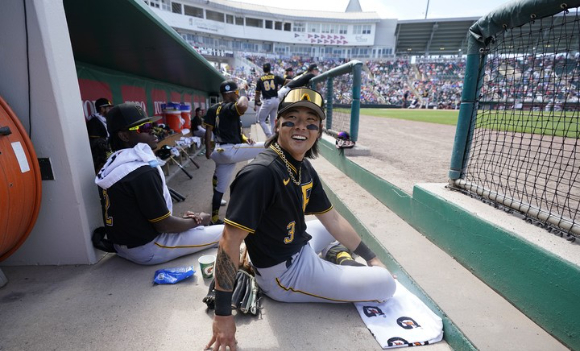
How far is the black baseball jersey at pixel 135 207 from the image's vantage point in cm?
225

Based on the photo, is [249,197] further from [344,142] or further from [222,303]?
[344,142]

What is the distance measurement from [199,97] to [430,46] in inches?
2082

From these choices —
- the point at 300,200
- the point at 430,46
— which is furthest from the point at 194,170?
the point at 430,46

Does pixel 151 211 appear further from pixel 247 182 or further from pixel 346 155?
pixel 346 155

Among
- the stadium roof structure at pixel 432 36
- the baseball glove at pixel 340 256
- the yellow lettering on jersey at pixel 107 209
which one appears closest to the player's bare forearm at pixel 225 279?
the baseball glove at pixel 340 256

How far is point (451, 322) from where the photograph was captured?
1778 mm

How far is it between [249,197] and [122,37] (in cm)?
331

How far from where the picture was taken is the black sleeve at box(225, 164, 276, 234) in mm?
1545

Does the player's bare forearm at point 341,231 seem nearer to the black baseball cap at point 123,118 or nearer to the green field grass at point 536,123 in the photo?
the green field grass at point 536,123

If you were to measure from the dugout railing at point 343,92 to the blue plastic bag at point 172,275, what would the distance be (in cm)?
394

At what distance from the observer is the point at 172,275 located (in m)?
2.38

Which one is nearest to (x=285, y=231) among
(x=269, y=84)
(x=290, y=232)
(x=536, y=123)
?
(x=290, y=232)

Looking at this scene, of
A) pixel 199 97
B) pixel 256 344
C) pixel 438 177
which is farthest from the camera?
pixel 199 97

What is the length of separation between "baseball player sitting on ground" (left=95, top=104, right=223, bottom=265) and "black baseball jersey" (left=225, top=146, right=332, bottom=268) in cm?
95
